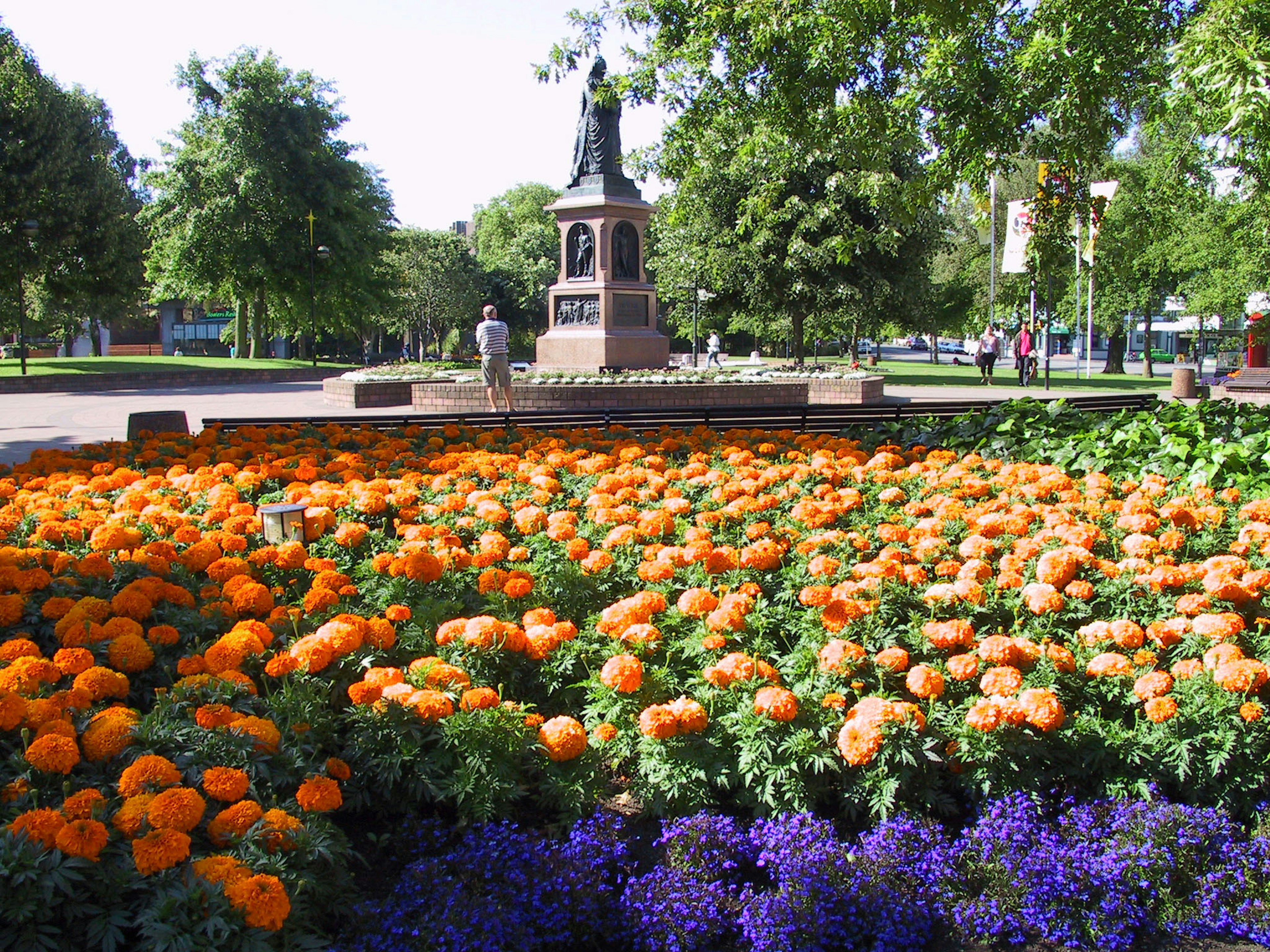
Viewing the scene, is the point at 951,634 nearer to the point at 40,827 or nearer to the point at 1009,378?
the point at 40,827

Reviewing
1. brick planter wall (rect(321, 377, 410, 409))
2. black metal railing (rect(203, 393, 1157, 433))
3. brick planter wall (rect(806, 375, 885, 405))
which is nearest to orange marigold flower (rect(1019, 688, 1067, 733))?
black metal railing (rect(203, 393, 1157, 433))

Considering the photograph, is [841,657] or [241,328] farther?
[241,328]

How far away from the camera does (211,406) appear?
66.2 ft

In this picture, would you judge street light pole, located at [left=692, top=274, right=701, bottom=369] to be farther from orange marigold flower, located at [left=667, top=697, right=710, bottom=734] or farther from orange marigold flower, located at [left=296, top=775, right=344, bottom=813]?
orange marigold flower, located at [left=296, top=775, right=344, bottom=813]

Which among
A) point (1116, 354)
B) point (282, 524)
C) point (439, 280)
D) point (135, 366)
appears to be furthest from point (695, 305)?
point (439, 280)

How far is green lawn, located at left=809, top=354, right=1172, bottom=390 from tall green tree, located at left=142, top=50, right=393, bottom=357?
20.3m

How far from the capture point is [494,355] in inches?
576

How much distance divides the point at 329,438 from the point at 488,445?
1.30m

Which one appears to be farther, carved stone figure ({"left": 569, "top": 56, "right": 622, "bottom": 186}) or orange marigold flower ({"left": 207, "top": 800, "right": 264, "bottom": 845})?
carved stone figure ({"left": 569, "top": 56, "right": 622, "bottom": 186})

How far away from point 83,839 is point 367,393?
1719cm

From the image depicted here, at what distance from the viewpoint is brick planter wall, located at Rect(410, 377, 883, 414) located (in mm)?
15914

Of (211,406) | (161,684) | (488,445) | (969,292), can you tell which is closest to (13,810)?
(161,684)

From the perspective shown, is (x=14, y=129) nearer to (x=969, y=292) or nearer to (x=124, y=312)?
(x=124, y=312)

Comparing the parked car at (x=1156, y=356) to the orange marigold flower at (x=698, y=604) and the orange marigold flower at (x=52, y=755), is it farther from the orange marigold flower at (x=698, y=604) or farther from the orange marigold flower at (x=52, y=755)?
the orange marigold flower at (x=52, y=755)
